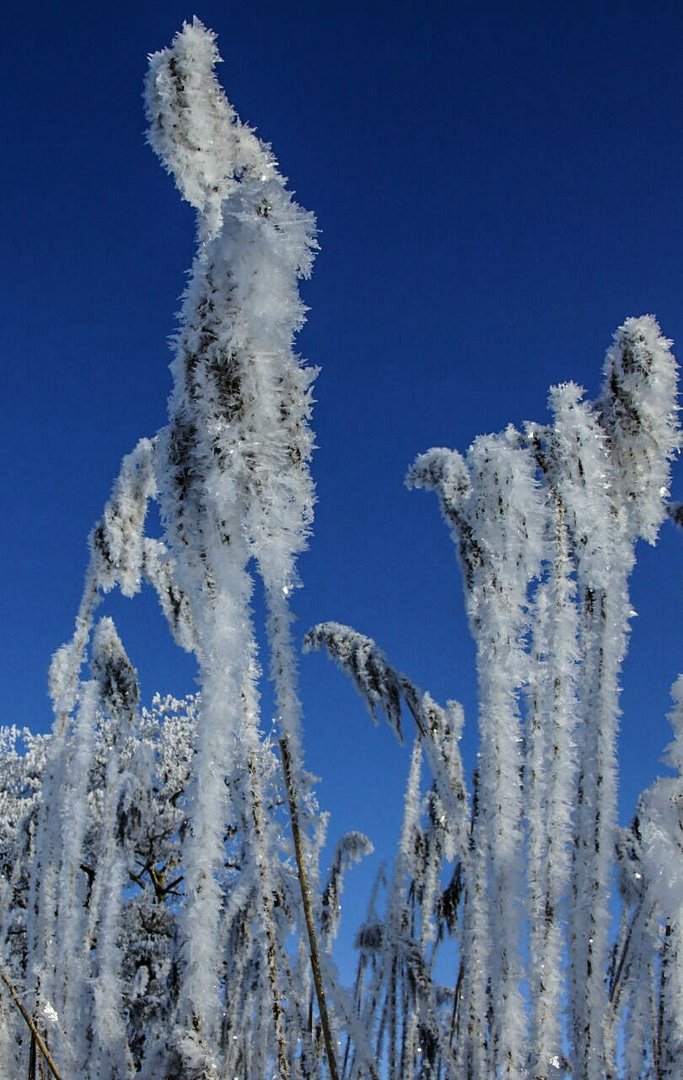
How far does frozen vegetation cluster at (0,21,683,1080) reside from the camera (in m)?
1.50

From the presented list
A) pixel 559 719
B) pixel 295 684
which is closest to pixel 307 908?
pixel 295 684

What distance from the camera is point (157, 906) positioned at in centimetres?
1379

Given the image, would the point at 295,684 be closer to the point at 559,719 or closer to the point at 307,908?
the point at 307,908

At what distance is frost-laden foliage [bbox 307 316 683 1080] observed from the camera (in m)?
2.15

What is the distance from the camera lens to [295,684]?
1.55 meters

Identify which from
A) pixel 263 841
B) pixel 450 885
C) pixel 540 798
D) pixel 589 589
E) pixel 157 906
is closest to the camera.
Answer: pixel 263 841

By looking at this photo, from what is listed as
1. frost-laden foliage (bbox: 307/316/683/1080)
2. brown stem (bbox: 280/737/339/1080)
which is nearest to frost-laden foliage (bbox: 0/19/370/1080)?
brown stem (bbox: 280/737/339/1080)

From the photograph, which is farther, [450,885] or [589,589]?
[450,885]

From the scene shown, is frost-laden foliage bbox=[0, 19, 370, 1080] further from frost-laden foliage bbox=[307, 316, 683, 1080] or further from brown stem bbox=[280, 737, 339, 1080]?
frost-laden foliage bbox=[307, 316, 683, 1080]

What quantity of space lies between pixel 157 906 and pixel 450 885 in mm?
9221

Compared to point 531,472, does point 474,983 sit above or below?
below

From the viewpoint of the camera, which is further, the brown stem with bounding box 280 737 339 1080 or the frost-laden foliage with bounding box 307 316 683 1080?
the frost-laden foliage with bounding box 307 316 683 1080

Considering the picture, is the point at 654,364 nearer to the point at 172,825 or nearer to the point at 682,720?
the point at 682,720

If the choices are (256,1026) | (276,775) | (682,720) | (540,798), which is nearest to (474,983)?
(540,798)
